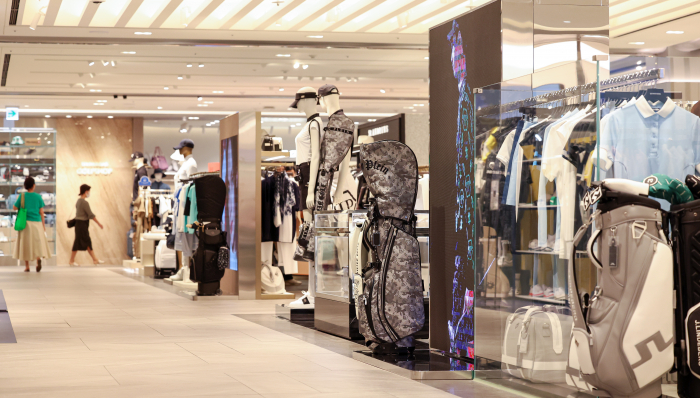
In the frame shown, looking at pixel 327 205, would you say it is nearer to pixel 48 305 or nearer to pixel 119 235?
pixel 48 305

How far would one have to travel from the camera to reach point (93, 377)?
4.48 meters

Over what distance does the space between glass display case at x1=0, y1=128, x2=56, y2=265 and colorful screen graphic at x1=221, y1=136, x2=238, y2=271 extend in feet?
32.1

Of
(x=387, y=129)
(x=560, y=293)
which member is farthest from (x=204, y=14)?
(x=560, y=293)

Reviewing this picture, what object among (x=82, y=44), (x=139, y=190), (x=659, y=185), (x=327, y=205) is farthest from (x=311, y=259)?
(x=139, y=190)

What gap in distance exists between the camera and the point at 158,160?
1842cm

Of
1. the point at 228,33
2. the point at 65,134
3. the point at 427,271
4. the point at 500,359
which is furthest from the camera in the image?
the point at 65,134

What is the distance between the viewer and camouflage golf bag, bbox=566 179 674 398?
3203mm

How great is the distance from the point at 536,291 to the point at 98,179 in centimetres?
1641

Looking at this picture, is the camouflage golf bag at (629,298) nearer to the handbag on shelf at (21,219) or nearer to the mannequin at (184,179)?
the mannequin at (184,179)

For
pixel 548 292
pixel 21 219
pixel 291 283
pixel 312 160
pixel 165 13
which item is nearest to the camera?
pixel 548 292

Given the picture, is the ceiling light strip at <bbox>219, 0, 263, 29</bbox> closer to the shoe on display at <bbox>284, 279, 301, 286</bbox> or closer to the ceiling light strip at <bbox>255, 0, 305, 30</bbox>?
the ceiling light strip at <bbox>255, 0, 305, 30</bbox>

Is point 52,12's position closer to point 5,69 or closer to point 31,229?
point 5,69

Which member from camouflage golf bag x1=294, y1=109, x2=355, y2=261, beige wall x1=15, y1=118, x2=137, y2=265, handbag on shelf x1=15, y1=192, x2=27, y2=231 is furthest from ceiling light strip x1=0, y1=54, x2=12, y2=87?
camouflage golf bag x1=294, y1=109, x2=355, y2=261

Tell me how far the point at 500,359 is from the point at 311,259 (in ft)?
9.83
